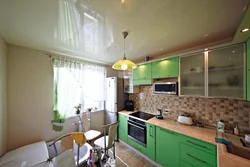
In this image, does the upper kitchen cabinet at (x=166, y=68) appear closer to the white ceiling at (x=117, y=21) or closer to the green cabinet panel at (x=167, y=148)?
the white ceiling at (x=117, y=21)

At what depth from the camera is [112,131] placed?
6.31 ft

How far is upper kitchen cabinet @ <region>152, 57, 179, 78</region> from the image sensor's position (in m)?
2.00

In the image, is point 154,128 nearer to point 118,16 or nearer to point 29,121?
point 118,16

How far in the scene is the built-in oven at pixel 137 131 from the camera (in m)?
2.20

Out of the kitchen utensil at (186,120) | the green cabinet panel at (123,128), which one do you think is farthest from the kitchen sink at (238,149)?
the green cabinet panel at (123,128)

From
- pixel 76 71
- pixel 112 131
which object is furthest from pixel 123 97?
pixel 76 71

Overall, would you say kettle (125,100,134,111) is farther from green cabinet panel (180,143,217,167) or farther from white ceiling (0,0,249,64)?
white ceiling (0,0,249,64)

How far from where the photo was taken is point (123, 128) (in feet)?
8.97

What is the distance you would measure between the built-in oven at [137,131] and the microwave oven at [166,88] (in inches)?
31.8

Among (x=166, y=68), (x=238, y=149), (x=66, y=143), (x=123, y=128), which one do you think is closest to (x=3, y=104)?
(x=66, y=143)

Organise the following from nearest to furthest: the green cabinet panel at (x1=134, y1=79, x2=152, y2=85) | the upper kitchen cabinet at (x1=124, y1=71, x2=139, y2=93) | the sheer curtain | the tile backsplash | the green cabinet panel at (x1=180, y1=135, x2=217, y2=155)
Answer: the green cabinet panel at (x1=180, y1=135, x2=217, y2=155)
the tile backsplash
the sheer curtain
the green cabinet panel at (x1=134, y1=79, x2=152, y2=85)
the upper kitchen cabinet at (x1=124, y1=71, x2=139, y2=93)

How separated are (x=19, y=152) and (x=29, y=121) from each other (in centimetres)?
53

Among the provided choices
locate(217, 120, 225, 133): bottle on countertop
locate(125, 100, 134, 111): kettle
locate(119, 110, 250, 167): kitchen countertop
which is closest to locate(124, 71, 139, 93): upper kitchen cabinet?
locate(125, 100, 134, 111): kettle

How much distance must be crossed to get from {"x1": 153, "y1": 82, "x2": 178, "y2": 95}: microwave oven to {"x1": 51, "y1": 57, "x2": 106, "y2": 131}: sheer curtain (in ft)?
5.43
